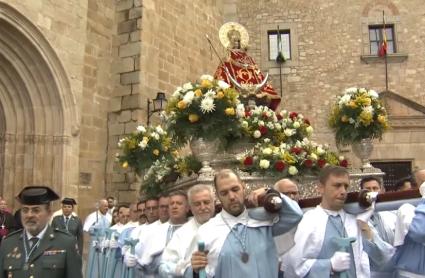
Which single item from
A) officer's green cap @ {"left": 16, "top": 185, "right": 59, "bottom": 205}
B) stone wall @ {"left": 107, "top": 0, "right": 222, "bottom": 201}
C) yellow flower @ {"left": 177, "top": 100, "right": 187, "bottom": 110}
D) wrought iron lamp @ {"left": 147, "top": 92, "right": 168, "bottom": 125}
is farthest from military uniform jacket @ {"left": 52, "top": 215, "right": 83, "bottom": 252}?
officer's green cap @ {"left": 16, "top": 185, "right": 59, "bottom": 205}

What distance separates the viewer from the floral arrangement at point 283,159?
748 centimetres

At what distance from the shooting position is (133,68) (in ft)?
42.9

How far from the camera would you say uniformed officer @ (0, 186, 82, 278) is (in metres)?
3.57

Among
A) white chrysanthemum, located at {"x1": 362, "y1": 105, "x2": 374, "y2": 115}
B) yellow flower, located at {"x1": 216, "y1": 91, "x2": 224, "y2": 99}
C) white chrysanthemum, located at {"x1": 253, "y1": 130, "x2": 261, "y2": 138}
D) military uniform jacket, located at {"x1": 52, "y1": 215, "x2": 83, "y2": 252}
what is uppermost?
yellow flower, located at {"x1": 216, "y1": 91, "x2": 224, "y2": 99}

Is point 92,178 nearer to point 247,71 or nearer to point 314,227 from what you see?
point 247,71

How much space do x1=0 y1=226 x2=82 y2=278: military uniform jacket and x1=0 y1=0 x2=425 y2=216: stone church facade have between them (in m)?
7.67

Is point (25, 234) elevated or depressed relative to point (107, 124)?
depressed

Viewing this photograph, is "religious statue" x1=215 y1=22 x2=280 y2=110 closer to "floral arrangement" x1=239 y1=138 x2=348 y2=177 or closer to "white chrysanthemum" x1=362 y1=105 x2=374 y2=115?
"floral arrangement" x1=239 y1=138 x2=348 y2=177

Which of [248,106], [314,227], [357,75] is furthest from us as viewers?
[357,75]

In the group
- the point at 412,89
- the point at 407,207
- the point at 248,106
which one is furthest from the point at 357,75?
the point at 407,207

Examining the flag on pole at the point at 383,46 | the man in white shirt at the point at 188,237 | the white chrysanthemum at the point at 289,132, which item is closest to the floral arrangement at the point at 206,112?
the white chrysanthemum at the point at 289,132

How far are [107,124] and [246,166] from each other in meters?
6.31

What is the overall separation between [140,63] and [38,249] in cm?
976

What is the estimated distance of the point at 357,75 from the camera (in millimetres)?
17062
